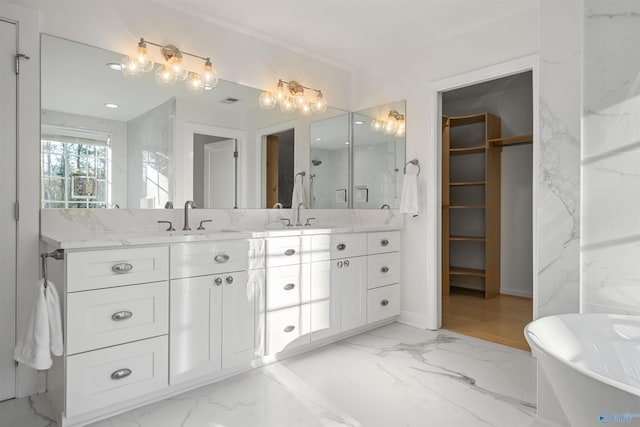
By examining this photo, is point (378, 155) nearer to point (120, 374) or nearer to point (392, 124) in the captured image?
point (392, 124)

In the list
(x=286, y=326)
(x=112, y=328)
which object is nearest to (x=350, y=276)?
(x=286, y=326)

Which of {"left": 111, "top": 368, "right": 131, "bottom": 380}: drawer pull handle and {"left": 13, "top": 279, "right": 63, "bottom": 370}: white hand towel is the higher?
{"left": 13, "top": 279, "right": 63, "bottom": 370}: white hand towel

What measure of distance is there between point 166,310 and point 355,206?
2.31 metres

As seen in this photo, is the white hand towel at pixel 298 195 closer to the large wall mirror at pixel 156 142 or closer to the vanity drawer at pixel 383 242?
the large wall mirror at pixel 156 142

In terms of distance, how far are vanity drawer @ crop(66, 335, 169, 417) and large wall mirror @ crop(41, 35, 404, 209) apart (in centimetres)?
97

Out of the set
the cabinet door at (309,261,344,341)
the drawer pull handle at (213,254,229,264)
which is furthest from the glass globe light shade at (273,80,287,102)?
the drawer pull handle at (213,254,229,264)

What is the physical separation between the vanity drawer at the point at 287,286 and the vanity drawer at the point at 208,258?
0.83ft

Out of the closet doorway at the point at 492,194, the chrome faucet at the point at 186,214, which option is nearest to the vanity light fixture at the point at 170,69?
the chrome faucet at the point at 186,214

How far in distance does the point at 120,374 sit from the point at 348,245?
5.85 ft

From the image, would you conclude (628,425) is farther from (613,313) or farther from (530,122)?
(530,122)

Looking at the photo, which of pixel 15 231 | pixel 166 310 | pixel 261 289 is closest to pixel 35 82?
pixel 15 231

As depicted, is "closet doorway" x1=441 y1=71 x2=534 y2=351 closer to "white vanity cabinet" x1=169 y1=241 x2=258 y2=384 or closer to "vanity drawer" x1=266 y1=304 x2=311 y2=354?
"vanity drawer" x1=266 y1=304 x2=311 y2=354

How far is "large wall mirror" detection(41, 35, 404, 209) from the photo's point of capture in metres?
2.25

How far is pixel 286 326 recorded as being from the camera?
2.61 meters
